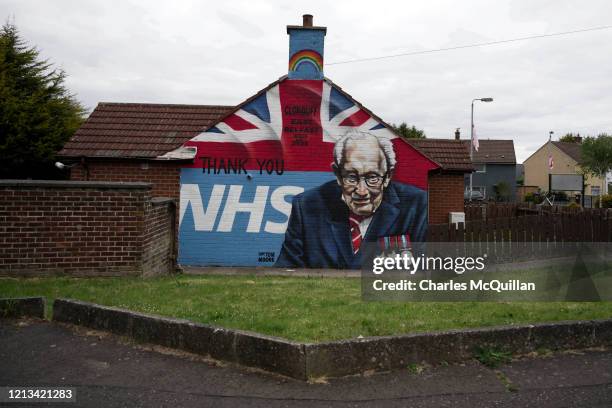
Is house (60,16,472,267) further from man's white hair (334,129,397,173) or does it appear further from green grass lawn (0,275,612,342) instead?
green grass lawn (0,275,612,342)

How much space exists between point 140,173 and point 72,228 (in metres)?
5.28

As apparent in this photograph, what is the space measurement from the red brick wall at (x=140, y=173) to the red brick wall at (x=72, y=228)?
14.4 feet

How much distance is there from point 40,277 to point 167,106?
30.1 ft

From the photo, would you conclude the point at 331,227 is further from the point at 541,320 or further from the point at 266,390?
the point at 266,390

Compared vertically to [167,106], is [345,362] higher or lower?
lower

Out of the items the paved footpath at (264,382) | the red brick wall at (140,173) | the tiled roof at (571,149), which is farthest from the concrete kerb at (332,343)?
the tiled roof at (571,149)

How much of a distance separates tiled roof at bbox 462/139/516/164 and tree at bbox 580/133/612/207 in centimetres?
777

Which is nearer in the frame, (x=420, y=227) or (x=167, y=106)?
(x=420, y=227)

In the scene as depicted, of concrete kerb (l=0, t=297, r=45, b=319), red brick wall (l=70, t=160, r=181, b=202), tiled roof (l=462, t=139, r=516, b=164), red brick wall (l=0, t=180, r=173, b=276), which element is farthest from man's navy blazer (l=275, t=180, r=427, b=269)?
tiled roof (l=462, t=139, r=516, b=164)

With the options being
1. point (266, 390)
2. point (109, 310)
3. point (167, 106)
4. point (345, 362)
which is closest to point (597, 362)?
point (345, 362)

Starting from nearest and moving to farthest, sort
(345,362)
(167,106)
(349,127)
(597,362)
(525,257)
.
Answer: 1. (345,362)
2. (597,362)
3. (525,257)
4. (349,127)
5. (167,106)

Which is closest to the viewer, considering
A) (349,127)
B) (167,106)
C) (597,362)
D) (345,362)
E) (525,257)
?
(345,362)

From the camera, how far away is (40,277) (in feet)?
26.2

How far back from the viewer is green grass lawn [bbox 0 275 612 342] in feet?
16.6
